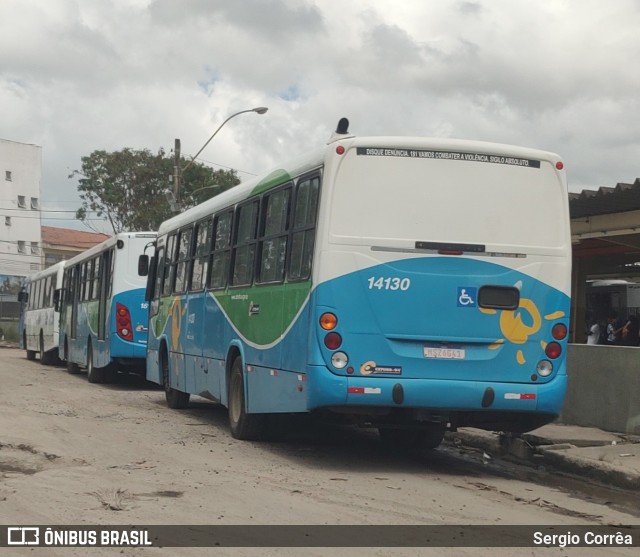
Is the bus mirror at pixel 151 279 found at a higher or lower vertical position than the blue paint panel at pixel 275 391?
higher

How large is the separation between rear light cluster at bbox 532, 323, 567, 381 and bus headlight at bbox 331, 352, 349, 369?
188 cm

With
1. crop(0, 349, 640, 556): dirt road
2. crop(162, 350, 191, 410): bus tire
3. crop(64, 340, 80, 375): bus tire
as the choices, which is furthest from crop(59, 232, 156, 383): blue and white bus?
crop(0, 349, 640, 556): dirt road

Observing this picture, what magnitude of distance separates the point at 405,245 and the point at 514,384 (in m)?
1.68

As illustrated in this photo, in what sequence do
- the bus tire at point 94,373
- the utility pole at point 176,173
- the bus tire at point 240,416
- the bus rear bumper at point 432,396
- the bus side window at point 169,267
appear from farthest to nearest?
1. the utility pole at point 176,173
2. the bus tire at point 94,373
3. the bus side window at point 169,267
4. the bus tire at point 240,416
5. the bus rear bumper at point 432,396

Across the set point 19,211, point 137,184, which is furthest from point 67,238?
point 137,184

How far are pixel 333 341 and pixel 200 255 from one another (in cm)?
535

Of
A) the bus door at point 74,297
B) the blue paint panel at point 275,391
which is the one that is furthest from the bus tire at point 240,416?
the bus door at point 74,297

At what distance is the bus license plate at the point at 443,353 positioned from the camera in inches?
385

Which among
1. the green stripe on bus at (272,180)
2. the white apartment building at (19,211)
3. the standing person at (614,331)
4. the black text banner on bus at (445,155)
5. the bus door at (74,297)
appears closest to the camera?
the black text banner on bus at (445,155)

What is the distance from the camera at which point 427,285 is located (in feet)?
32.1

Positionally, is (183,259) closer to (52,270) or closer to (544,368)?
(544,368)

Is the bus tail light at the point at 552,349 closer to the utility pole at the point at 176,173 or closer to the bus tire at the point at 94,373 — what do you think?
the bus tire at the point at 94,373

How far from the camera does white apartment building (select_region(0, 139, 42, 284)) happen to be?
260 feet

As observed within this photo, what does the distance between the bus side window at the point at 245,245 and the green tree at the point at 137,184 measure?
41.2 metres
